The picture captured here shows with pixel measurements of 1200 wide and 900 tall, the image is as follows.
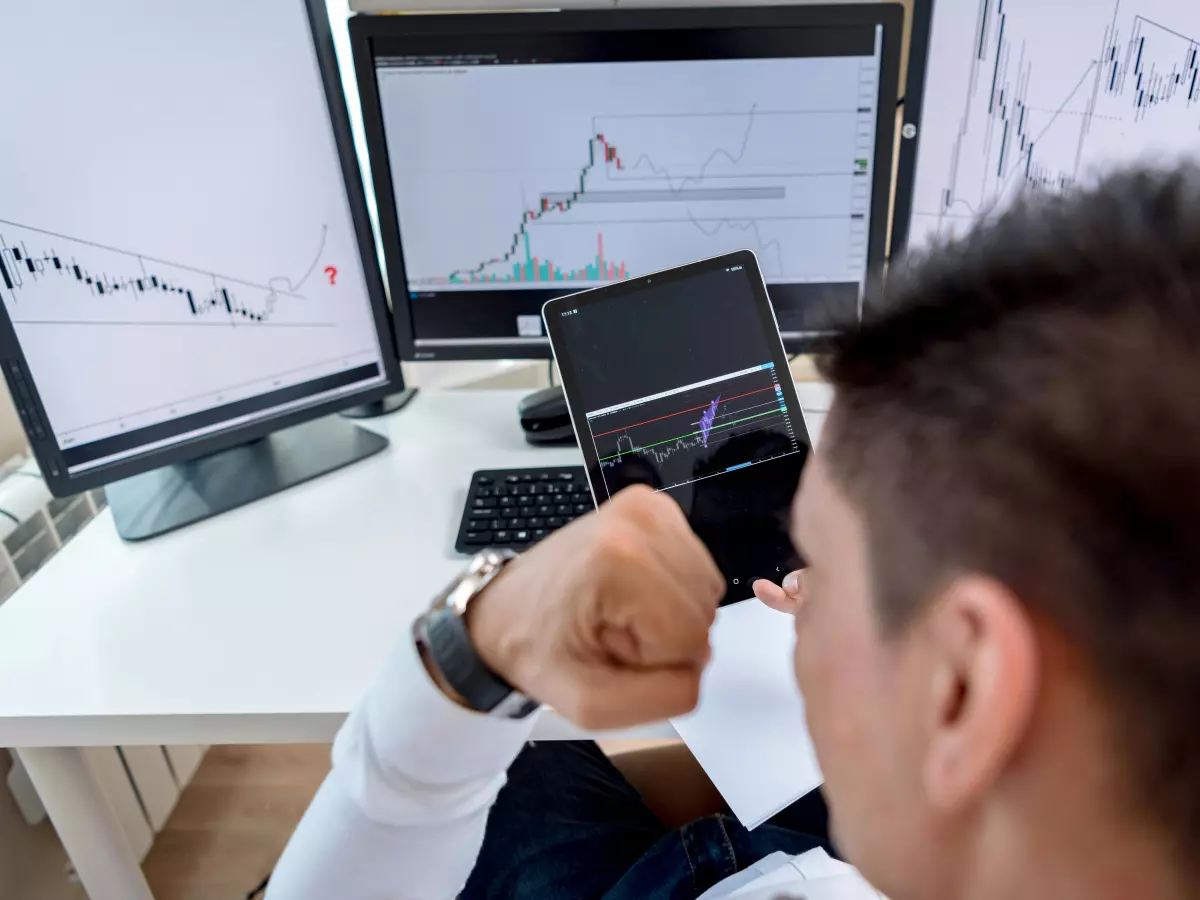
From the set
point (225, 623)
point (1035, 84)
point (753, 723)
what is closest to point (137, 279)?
point (225, 623)

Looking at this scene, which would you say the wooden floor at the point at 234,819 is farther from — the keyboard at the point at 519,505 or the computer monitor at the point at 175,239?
the computer monitor at the point at 175,239

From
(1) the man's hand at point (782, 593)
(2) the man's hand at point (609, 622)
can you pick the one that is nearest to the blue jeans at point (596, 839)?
(1) the man's hand at point (782, 593)

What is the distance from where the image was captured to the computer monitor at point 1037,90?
2.80 feet

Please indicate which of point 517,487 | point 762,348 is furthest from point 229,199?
point 762,348

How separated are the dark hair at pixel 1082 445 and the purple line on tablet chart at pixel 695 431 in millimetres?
439

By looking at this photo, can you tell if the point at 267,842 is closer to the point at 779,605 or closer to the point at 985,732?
the point at 779,605

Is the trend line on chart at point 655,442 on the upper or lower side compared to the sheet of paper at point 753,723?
upper

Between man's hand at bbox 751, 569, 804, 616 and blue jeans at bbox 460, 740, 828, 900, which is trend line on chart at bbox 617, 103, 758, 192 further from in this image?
blue jeans at bbox 460, 740, 828, 900

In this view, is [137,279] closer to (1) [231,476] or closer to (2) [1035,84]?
(1) [231,476]

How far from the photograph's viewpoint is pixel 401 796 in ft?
1.60

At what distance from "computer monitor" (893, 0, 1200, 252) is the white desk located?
0.53 meters

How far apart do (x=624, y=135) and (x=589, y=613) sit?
24.8 inches

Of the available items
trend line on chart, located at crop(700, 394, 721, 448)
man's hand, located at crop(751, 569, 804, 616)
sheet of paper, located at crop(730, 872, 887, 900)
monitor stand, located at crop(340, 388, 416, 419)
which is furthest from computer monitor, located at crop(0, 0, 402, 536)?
sheet of paper, located at crop(730, 872, 887, 900)

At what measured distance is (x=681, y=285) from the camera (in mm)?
796
